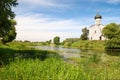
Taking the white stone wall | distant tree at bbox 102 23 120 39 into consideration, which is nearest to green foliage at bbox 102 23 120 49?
distant tree at bbox 102 23 120 39

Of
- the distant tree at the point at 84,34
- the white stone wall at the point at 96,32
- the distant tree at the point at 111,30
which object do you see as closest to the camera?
the distant tree at the point at 111,30

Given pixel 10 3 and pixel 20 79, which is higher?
pixel 10 3

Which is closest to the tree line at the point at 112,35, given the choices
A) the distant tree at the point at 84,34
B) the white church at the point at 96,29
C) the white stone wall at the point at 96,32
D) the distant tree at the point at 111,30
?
the distant tree at the point at 111,30

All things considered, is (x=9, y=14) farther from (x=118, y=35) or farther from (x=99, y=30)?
(x=99, y=30)

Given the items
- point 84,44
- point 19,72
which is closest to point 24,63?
point 19,72

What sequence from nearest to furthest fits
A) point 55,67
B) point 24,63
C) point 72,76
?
point 72,76 → point 55,67 → point 24,63

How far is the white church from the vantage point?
366 ft

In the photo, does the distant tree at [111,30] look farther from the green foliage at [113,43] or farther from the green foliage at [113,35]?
the green foliage at [113,43]

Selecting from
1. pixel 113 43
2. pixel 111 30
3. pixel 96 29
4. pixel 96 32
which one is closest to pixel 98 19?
pixel 96 29

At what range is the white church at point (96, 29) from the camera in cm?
11162

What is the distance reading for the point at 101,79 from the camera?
518 inches

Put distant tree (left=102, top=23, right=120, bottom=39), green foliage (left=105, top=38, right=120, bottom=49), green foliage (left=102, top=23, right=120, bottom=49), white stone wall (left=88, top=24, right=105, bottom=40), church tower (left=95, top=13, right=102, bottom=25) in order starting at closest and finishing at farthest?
1. green foliage (left=105, top=38, right=120, bottom=49)
2. green foliage (left=102, top=23, right=120, bottom=49)
3. distant tree (left=102, top=23, right=120, bottom=39)
4. white stone wall (left=88, top=24, right=105, bottom=40)
5. church tower (left=95, top=13, right=102, bottom=25)

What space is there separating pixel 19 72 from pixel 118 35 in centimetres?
7625

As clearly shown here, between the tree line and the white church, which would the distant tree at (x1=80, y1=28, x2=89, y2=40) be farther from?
the tree line
